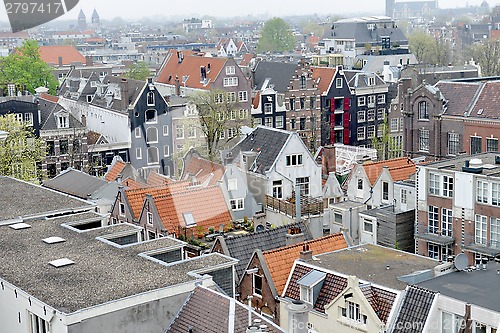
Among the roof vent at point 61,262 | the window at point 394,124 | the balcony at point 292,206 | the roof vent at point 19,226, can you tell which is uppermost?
the roof vent at point 19,226

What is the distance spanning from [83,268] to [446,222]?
9543mm

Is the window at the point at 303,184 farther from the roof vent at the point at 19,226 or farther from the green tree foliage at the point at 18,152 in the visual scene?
the roof vent at the point at 19,226

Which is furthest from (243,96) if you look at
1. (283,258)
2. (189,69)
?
(283,258)

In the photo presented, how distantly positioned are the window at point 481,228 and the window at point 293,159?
6919 mm

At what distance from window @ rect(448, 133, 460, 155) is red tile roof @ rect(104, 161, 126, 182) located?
10.9 metres

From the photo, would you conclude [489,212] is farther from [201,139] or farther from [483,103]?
[201,139]

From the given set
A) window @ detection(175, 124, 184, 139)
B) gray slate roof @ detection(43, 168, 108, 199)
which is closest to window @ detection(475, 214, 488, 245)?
gray slate roof @ detection(43, 168, 108, 199)

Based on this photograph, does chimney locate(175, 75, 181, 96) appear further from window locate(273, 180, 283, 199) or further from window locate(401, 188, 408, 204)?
window locate(401, 188, 408, 204)

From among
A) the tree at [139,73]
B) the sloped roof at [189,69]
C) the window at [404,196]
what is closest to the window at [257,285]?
the window at [404,196]

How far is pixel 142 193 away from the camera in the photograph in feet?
67.4

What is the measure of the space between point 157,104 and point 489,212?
1629cm

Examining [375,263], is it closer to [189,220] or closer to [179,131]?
[189,220]

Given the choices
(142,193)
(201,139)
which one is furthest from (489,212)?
(201,139)

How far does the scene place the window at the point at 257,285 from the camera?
606 inches
